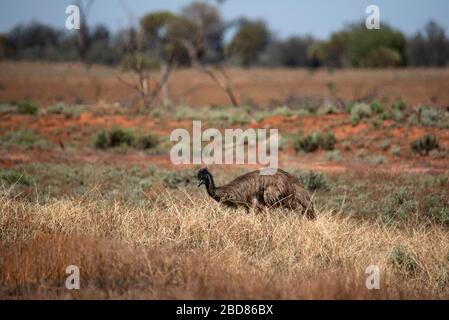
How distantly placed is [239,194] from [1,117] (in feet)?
62.2

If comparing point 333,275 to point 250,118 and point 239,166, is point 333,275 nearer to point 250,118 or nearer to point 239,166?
point 239,166

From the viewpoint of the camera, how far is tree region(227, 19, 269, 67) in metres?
70.4

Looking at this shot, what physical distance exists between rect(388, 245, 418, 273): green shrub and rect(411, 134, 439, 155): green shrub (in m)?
11.4

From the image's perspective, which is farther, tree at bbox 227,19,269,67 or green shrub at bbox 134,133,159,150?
tree at bbox 227,19,269,67

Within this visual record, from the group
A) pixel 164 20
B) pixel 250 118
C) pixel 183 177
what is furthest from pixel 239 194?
pixel 164 20

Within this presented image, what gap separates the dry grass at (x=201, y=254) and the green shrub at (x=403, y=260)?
0.04 metres

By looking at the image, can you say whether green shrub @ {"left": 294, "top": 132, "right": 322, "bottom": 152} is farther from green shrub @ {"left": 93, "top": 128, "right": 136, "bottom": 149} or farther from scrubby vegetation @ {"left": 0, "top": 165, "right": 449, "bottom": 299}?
scrubby vegetation @ {"left": 0, "top": 165, "right": 449, "bottom": 299}

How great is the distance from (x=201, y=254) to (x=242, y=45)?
6355 centimetres

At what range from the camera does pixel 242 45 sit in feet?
232

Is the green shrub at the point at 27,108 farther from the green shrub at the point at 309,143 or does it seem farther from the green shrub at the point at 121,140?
the green shrub at the point at 309,143

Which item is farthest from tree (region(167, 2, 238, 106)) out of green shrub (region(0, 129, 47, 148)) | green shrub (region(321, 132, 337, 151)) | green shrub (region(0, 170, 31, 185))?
green shrub (region(0, 170, 31, 185))

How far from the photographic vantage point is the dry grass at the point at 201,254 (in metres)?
7.06

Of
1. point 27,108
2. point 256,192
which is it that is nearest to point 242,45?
point 27,108

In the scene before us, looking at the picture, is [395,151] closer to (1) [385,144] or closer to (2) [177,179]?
(1) [385,144]
